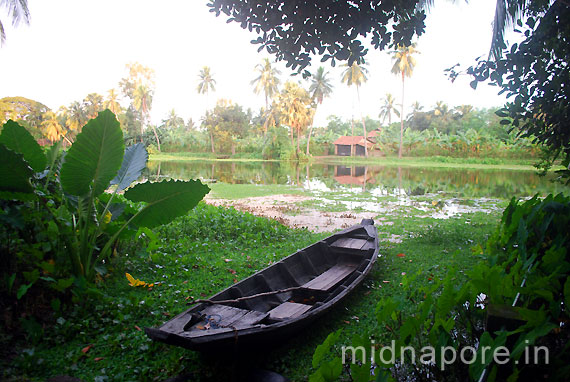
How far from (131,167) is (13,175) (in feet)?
4.64

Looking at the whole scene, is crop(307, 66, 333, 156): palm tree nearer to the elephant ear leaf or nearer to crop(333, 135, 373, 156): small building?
crop(333, 135, 373, 156): small building

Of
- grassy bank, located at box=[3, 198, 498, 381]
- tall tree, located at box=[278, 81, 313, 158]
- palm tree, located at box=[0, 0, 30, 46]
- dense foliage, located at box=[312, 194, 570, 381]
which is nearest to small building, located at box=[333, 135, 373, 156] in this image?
tall tree, located at box=[278, 81, 313, 158]

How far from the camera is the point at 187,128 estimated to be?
5991 centimetres

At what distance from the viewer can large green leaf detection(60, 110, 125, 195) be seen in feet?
11.9

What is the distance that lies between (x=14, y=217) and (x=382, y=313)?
340cm

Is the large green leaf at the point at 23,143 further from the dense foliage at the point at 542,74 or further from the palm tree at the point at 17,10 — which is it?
the palm tree at the point at 17,10

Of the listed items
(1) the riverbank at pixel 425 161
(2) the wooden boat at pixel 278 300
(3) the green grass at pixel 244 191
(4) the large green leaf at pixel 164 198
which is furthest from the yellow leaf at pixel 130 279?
(1) the riverbank at pixel 425 161

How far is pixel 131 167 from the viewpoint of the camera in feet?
15.0

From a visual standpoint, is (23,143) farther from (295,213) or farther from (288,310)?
(295,213)

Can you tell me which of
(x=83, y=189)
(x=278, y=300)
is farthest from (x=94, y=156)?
(x=278, y=300)

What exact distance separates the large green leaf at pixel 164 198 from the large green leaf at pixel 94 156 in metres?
0.35

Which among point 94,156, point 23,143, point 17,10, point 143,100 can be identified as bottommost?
point 94,156

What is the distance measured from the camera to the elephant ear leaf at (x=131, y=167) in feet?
14.5

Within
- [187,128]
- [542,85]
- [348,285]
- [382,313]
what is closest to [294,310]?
[348,285]
